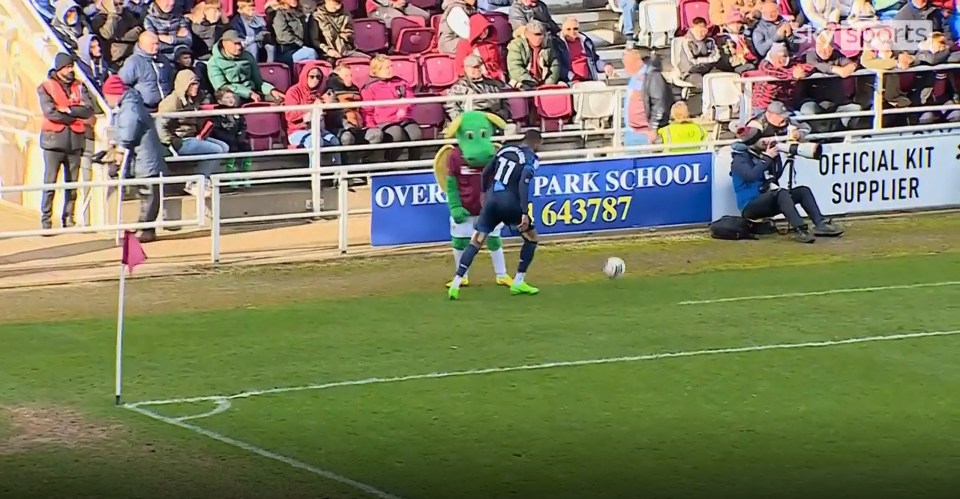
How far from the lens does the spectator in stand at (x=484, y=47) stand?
21484mm

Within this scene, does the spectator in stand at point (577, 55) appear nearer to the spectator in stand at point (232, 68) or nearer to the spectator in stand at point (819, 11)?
the spectator in stand at point (819, 11)

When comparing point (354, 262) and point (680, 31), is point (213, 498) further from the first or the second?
point (680, 31)

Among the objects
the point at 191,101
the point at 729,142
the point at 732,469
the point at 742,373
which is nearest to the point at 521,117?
the point at 729,142

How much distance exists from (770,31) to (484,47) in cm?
443

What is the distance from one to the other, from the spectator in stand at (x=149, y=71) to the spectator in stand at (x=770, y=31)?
28.0ft

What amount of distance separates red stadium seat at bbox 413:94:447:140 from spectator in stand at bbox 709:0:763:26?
496cm

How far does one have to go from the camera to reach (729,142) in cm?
1978

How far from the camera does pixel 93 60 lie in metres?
19.5

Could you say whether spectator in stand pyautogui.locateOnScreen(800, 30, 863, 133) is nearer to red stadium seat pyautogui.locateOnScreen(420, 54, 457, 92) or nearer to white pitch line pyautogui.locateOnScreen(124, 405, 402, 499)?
red stadium seat pyautogui.locateOnScreen(420, 54, 457, 92)

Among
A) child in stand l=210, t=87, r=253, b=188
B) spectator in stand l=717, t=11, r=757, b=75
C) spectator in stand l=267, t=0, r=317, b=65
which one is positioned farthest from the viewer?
A: spectator in stand l=717, t=11, r=757, b=75

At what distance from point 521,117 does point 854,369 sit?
9850mm

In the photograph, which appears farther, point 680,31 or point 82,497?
point 680,31

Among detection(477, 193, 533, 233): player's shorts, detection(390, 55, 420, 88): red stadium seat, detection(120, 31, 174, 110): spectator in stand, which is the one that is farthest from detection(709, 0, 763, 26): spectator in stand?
detection(477, 193, 533, 233): player's shorts

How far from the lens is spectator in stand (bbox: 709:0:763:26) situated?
2356cm
